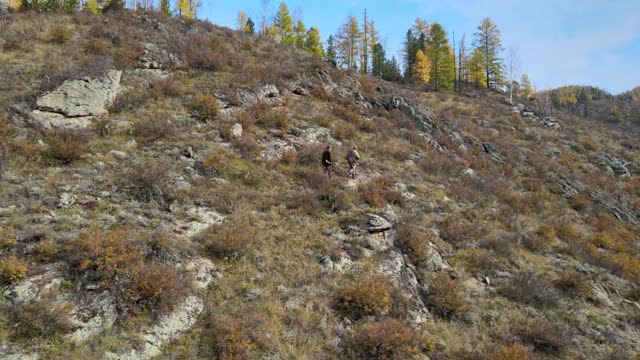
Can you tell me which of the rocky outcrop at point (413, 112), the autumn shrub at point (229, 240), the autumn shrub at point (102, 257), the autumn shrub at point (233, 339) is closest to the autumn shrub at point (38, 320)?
the autumn shrub at point (102, 257)

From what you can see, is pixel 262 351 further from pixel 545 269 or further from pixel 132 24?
pixel 132 24

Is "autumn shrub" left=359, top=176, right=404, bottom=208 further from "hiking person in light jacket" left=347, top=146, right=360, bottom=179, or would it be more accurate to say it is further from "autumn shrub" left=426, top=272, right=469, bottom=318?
"autumn shrub" left=426, top=272, right=469, bottom=318

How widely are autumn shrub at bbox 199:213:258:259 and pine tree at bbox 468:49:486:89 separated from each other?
207 feet

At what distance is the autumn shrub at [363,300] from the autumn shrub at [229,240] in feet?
10.0

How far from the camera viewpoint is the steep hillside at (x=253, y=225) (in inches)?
328

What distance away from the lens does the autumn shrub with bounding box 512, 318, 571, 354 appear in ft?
35.0

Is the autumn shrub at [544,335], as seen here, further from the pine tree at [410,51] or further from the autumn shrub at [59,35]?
the pine tree at [410,51]

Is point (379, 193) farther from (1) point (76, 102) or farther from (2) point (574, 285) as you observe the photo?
(1) point (76, 102)

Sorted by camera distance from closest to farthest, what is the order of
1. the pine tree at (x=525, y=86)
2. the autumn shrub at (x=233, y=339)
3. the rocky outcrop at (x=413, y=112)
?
the autumn shrub at (x=233, y=339) < the rocky outcrop at (x=413, y=112) < the pine tree at (x=525, y=86)

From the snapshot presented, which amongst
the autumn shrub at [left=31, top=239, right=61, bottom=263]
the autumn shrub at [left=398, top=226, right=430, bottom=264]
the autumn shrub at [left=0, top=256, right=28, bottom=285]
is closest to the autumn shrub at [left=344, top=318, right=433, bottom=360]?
the autumn shrub at [left=398, top=226, right=430, bottom=264]

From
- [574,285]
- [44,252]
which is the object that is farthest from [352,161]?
[44,252]

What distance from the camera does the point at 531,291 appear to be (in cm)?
1290

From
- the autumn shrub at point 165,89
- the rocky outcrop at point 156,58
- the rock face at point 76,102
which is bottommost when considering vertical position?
the rock face at point 76,102

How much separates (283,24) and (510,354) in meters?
60.9
